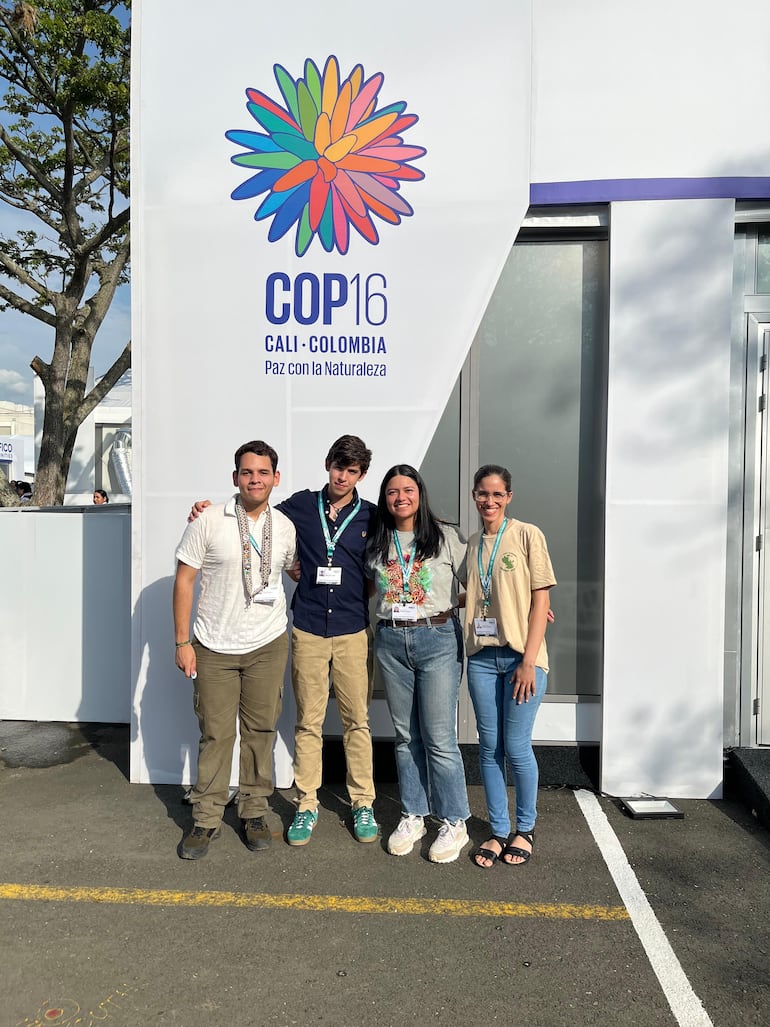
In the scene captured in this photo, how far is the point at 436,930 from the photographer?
3.02 metres

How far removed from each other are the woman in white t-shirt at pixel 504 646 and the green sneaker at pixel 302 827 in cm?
83

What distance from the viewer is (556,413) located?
15.4 ft

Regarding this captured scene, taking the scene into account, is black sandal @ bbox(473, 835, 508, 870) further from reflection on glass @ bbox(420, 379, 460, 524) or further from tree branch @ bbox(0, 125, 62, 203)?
tree branch @ bbox(0, 125, 62, 203)

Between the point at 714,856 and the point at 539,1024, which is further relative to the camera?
the point at 714,856

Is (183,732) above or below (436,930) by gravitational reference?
above

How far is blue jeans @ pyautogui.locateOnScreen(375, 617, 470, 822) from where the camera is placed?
3.54 meters

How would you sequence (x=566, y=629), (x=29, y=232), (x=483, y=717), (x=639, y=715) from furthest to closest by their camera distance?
(x=29, y=232) < (x=566, y=629) < (x=639, y=715) < (x=483, y=717)

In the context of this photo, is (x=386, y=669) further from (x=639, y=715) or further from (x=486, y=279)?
(x=486, y=279)

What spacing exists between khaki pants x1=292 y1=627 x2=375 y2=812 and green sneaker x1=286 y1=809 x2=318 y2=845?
0.03 meters

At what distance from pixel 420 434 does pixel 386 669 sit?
4.79 ft

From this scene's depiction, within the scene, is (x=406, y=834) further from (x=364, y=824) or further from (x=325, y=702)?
(x=325, y=702)

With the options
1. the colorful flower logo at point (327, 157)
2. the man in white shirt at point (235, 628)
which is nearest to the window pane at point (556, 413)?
the colorful flower logo at point (327, 157)

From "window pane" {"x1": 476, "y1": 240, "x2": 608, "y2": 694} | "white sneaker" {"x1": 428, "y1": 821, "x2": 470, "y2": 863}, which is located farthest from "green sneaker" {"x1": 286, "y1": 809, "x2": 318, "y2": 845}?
"window pane" {"x1": 476, "y1": 240, "x2": 608, "y2": 694}

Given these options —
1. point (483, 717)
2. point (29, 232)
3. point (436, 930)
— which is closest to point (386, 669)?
point (483, 717)
